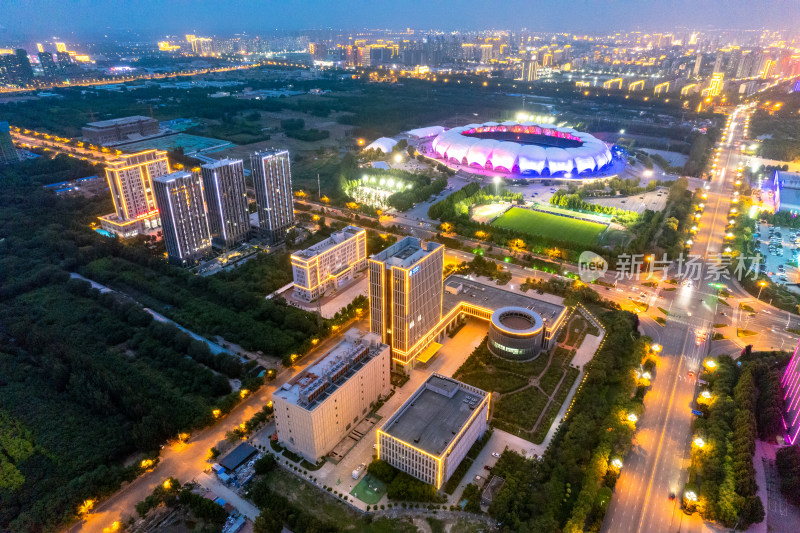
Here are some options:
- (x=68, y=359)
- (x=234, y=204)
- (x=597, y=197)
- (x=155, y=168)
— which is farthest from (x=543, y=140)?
(x=68, y=359)

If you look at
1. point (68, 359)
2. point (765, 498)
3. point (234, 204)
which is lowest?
point (765, 498)

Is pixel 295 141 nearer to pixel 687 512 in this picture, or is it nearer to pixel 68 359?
pixel 68 359

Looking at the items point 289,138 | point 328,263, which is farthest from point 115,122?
point 328,263

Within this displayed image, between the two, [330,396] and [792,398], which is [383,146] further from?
[792,398]

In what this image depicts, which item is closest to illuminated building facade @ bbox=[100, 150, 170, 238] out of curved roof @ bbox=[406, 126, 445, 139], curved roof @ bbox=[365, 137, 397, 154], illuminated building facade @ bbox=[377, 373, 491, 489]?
curved roof @ bbox=[365, 137, 397, 154]

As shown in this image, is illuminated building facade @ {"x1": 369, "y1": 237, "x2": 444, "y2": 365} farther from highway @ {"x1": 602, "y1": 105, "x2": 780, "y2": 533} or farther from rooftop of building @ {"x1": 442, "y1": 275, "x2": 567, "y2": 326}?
highway @ {"x1": 602, "y1": 105, "x2": 780, "y2": 533}
